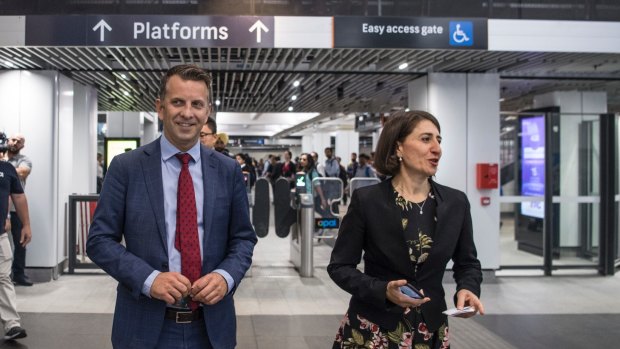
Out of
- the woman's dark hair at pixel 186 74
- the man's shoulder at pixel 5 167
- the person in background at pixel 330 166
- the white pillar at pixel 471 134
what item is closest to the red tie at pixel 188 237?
the woman's dark hair at pixel 186 74

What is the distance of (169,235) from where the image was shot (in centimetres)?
196

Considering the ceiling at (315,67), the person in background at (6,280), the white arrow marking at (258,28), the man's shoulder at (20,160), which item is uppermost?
the white arrow marking at (258,28)

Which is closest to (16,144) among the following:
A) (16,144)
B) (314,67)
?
(16,144)

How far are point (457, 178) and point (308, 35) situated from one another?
116 inches

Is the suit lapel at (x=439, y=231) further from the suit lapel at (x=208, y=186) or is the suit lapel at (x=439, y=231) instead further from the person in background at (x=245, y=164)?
the person in background at (x=245, y=164)

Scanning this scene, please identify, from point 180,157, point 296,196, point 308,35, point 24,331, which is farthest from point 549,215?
point 180,157

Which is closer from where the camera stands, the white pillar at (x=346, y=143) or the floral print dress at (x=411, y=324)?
the floral print dress at (x=411, y=324)

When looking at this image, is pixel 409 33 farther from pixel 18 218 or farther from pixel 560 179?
pixel 18 218

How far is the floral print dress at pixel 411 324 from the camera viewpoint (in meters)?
2.13

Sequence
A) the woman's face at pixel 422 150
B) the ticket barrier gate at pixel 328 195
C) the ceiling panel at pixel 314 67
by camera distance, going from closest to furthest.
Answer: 1. the woman's face at pixel 422 150
2. the ceiling panel at pixel 314 67
3. the ticket barrier gate at pixel 328 195

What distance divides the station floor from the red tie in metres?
Result: 3.23

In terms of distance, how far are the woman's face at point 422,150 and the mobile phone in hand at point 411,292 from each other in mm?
502

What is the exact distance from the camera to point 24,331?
5031 mm

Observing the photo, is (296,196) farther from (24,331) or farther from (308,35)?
(24,331)
